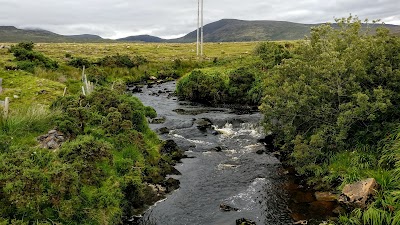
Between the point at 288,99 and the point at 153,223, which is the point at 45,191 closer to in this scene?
the point at 153,223

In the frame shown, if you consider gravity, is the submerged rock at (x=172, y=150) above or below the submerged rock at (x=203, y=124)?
below

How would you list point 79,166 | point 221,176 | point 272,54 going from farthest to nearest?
point 272,54
point 221,176
point 79,166

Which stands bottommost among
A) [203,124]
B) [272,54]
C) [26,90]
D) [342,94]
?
[203,124]

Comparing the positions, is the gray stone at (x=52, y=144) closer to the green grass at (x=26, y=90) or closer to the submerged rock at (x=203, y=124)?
the green grass at (x=26, y=90)

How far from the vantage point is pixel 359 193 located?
57.6 feet

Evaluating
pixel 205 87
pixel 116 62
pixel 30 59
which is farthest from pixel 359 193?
pixel 116 62

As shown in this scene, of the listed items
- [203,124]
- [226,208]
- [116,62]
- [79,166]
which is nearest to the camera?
[79,166]

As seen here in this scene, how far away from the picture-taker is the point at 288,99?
83.5ft

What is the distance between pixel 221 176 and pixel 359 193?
363 inches

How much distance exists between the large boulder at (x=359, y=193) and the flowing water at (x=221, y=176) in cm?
308

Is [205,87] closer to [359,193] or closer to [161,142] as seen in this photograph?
[161,142]

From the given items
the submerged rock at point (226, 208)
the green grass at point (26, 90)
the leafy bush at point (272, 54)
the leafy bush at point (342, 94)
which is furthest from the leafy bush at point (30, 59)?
the submerged rock at point (226, 208)

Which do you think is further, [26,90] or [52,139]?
[26,90]

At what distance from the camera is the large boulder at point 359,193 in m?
17.1
